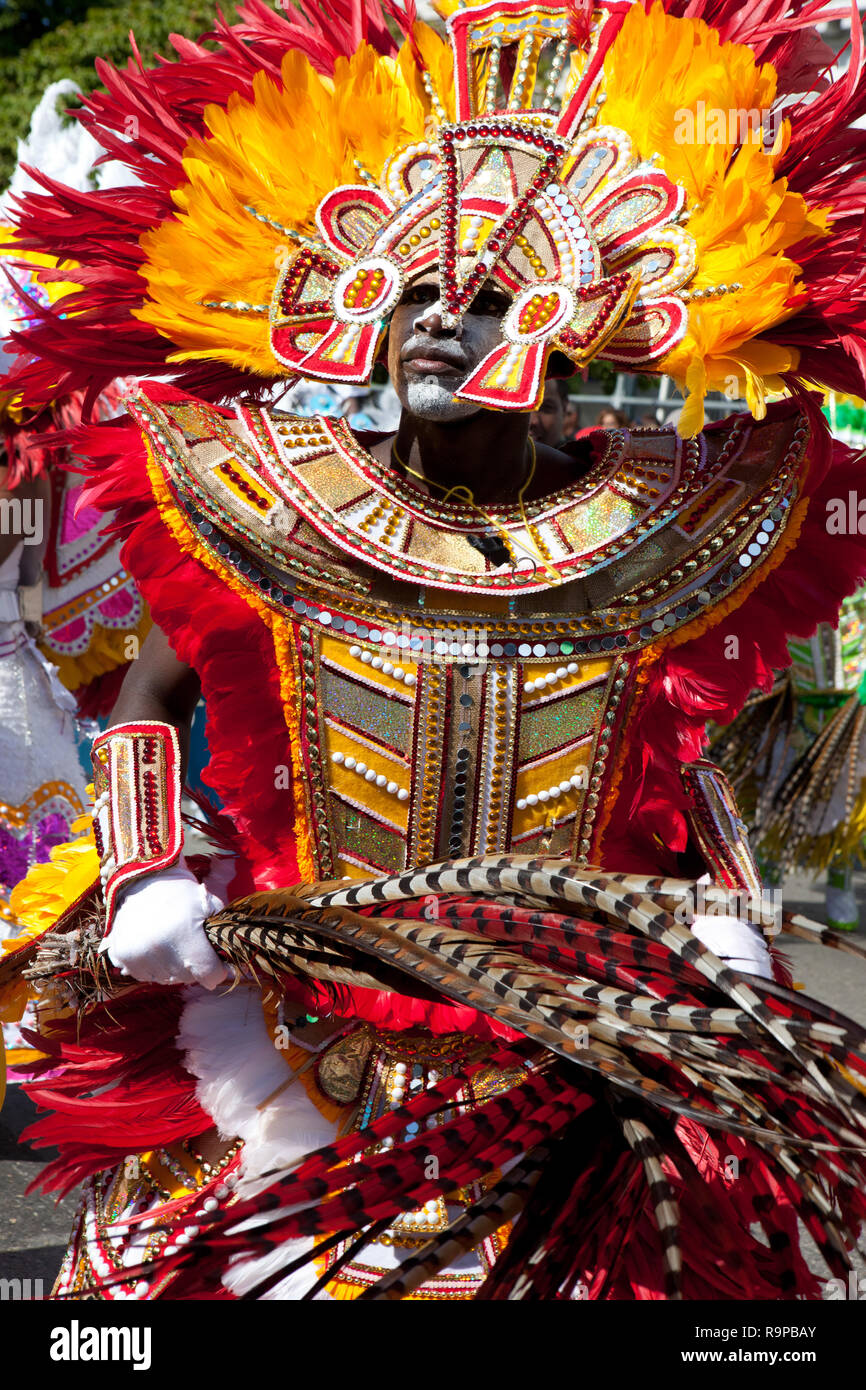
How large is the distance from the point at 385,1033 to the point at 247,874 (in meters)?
0.36

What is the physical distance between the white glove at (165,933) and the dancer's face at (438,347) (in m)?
0.76

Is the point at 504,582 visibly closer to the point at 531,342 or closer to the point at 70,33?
the point at 531,342

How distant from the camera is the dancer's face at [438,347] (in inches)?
89.7

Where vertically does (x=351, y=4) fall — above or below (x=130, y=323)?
above

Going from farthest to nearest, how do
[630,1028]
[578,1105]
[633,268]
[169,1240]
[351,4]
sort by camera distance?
[351,4]
[633,268]
[169,1240]
[578,1105]
[630,1028]

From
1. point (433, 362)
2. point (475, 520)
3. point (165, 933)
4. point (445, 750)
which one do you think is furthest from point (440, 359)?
point (165, 933)

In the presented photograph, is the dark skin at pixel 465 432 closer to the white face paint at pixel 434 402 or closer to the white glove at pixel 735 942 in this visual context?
the white face paint at pixel 434 402

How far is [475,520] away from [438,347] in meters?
0.27

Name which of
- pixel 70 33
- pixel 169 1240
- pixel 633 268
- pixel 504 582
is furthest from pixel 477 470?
pixel 70 33

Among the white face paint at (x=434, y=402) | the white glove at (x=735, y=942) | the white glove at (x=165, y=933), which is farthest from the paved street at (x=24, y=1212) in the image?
the white face paint at (x=434, y=402)

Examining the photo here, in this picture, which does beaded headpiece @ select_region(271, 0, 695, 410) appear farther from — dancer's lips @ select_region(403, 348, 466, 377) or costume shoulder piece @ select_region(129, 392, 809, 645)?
costume shoulder piece @ select_region(129, 392, 809, 645)

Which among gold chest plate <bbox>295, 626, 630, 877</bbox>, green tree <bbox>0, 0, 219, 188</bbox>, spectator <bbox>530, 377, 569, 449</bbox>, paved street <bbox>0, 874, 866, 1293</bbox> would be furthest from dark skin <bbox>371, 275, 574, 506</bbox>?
green tree <bbox>0, 0, 219, 188</bbox>

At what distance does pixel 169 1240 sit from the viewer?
7.24 ft

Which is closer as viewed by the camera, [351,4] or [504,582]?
[504,582]
